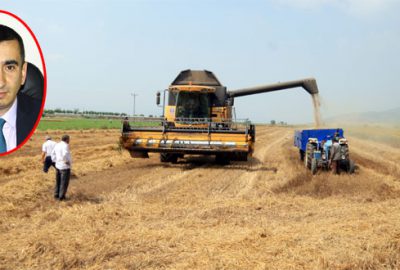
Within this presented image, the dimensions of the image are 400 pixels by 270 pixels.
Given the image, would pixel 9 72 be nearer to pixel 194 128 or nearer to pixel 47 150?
pixel 47 150

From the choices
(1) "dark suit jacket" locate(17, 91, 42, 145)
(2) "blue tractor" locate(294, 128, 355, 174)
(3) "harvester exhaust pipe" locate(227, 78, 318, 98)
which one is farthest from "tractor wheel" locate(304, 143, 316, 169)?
(1) "dark suit jacket" locate(17, 91, 42, 145)

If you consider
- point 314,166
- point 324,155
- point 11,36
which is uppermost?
point 11,36

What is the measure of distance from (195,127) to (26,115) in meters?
13.8

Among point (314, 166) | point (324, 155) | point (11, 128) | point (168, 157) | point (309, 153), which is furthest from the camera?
point (168, 157)

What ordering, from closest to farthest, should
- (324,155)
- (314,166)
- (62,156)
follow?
(62,156) < (314,166) < (324,155)

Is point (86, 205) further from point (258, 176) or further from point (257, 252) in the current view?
point (258, 176)

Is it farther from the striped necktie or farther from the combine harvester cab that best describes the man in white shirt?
the striped necktie

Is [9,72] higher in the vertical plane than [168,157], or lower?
higher

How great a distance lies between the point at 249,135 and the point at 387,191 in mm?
4933

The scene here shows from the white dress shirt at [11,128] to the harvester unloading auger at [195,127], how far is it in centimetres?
1238

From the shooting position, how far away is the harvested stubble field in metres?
5.25

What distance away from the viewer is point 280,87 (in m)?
19.3

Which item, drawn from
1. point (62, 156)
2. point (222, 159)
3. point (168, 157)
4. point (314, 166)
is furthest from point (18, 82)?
point (168, 157)

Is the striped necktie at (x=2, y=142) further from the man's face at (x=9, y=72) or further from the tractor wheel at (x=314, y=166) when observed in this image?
the tractor wheel at (x=314, y=166)
